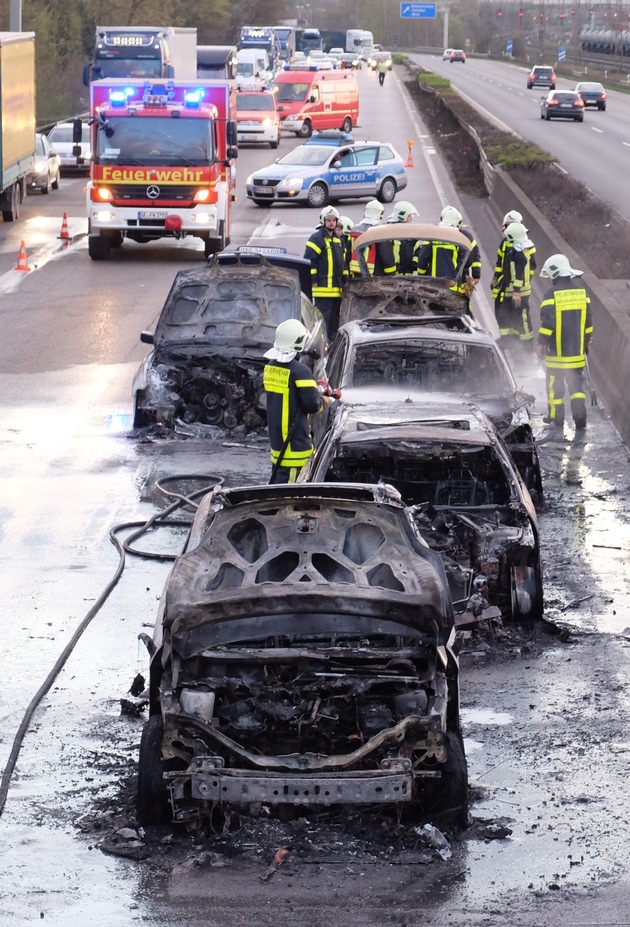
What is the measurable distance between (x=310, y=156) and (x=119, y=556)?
91.1ft

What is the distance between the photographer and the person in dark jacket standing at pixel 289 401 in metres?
11.3

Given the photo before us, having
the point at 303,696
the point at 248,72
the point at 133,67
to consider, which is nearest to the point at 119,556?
the point at 303,696

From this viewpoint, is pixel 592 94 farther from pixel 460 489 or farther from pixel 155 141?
pixel 460 489

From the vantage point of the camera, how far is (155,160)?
26.8m

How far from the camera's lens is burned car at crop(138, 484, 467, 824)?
6336 mm

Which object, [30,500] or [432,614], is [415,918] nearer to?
[432,614]

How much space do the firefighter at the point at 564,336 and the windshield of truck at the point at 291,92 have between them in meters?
47.1

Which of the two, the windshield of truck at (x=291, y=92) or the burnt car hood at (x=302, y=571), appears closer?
the burnt car hood at (x=302, y=571)

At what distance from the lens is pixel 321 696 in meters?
6.71

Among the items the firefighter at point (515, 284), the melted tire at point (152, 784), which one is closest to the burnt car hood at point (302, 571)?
the melted tire at point (152, 784)

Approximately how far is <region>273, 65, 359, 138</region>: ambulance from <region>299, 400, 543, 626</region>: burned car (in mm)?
49566

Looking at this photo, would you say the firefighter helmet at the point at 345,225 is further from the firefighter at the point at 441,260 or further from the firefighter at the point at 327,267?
the firefighter at the point at 441,260

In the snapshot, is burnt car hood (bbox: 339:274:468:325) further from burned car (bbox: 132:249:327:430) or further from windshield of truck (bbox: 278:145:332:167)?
windshield of truck (bbox: 278:145:332:167)

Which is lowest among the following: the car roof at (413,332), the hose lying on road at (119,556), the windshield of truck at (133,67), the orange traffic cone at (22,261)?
the hose lying on road at (119,556)
